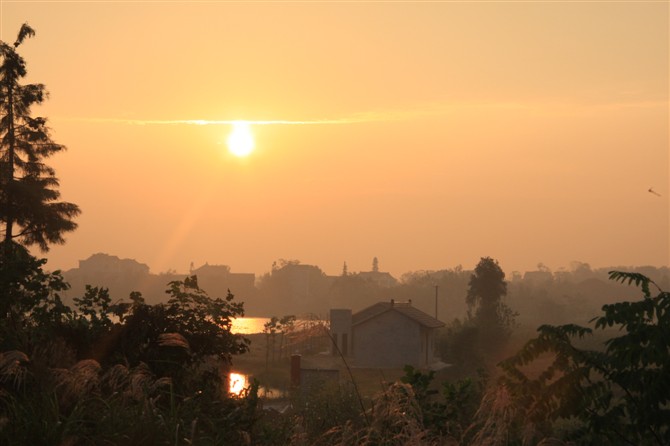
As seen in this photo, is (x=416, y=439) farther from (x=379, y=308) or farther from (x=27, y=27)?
(x=379, y=308)

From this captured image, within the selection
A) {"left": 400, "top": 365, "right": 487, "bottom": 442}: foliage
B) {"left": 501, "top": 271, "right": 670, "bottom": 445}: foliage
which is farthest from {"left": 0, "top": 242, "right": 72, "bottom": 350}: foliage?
{"left": 501, "top": 271, "right": 670, "bottom": 445}: foliage

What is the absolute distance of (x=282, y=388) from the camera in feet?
180

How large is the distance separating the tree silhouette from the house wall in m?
31.4

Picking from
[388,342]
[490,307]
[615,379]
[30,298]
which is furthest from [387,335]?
[615,379]

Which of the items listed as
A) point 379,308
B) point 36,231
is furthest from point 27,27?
point 379,308

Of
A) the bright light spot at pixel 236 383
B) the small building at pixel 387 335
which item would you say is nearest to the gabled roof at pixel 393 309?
the small building at pixel 387 335

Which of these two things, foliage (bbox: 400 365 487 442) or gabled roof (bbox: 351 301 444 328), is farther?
gabled roof (bbox: 351 301 444 328)

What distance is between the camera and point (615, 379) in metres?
10.5

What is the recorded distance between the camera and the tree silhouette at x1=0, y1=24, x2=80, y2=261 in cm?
3303

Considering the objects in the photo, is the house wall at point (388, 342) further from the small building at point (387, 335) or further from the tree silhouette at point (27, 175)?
the tree silhouette at point (27, 175)

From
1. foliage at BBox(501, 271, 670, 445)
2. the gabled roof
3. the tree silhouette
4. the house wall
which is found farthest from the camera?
the gabled roof

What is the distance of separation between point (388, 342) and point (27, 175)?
33979 millimetres

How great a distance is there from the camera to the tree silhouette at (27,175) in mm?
33031

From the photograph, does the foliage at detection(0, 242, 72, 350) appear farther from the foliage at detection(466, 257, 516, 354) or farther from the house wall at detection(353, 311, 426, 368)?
the foliage at detection(466, 257, 516, 354)
